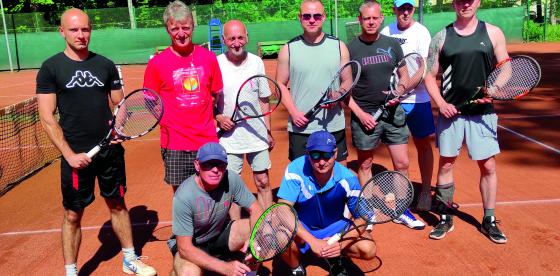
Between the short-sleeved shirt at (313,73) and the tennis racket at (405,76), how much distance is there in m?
0.54

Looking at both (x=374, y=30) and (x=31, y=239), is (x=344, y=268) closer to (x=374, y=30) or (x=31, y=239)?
(x=374, y=30)

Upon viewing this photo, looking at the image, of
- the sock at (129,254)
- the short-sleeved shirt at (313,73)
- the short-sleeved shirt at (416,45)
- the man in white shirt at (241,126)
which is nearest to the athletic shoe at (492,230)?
the short-sleeved shirt at (416,45)

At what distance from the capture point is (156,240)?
533 centimetres

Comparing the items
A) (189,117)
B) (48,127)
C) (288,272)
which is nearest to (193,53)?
(189,117)

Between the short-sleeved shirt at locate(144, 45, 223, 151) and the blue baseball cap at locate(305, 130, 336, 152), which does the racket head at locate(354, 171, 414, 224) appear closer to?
the blue baseball cap at locate(305, 130, 336, 152)

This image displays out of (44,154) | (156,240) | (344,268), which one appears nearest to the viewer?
(344,268)

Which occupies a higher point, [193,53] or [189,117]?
[193,53]

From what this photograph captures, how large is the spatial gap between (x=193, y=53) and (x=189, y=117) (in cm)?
54

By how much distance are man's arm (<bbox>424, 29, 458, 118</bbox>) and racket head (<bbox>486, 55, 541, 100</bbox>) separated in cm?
36

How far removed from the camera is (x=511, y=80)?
4.71m

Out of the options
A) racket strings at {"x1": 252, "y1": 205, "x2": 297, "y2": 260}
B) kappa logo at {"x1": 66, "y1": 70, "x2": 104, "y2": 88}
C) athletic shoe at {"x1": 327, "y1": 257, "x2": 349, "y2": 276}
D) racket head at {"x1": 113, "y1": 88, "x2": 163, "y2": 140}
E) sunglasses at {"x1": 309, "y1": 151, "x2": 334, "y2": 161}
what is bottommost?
athletic shoe at {"x1": 327, "y1": 257, "x2": 349, "y2": 276}

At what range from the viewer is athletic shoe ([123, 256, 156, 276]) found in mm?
4542

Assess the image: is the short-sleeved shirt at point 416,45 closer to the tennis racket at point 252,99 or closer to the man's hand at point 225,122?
the tennis racket at point 252,99

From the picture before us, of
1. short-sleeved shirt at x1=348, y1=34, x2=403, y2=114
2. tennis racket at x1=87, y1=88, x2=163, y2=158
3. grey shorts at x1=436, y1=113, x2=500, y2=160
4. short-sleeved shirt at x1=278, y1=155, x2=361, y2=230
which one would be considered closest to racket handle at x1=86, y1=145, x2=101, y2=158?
tennis racket at x1=87, y1=88, x2=163, y2=158
